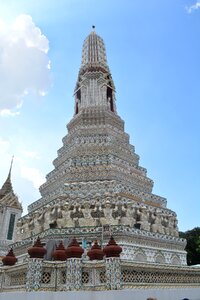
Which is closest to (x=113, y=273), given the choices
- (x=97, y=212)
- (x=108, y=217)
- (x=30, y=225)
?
(x=108, y=217)

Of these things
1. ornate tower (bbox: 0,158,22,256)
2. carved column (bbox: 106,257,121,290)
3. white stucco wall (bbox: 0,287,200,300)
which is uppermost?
ornate tower (bbox: 0,158,22,256)

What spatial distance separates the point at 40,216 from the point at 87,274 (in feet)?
52.9

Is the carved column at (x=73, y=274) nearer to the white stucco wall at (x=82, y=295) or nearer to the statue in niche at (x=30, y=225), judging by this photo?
the white stucco wall at (x=82, y=295)

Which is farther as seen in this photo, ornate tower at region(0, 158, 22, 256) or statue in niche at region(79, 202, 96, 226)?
ornate tower at region(0, 158, 22, 256)

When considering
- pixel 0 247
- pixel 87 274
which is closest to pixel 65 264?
pixel 87 274

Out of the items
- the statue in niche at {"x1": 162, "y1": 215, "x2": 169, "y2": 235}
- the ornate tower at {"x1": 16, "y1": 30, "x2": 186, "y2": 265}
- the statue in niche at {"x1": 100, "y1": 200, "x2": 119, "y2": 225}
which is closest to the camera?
the ornate tower at {"x1": 16, "y1": 30, "x2": 186, "y2": 265}

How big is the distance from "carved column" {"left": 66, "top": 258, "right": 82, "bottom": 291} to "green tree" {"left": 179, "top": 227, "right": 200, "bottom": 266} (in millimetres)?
32671

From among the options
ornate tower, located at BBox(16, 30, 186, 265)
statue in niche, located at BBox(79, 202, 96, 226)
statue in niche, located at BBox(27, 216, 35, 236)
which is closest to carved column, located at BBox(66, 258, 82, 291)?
ornate tower, located at BBox(16, 30, 186, 265)

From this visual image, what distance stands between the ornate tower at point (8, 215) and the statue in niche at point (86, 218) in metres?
20.4

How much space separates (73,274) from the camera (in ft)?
32.0

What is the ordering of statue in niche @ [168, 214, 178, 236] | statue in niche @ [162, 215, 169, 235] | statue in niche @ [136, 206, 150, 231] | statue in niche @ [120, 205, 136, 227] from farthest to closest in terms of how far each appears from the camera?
statue in niche @ [168, 214, 178, 236] → statue in niche @ [162, 215, 169, 235] → statue in niche @ [136, 206, 150, 231] → statue in niche @ [120, 205, 136, 227]

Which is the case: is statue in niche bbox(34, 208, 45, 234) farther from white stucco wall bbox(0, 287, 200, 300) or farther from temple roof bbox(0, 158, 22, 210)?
temple roof bbox(0, 158, 22, 210)

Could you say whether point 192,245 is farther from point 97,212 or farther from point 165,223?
point 97,212

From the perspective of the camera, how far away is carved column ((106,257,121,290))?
9531mm
